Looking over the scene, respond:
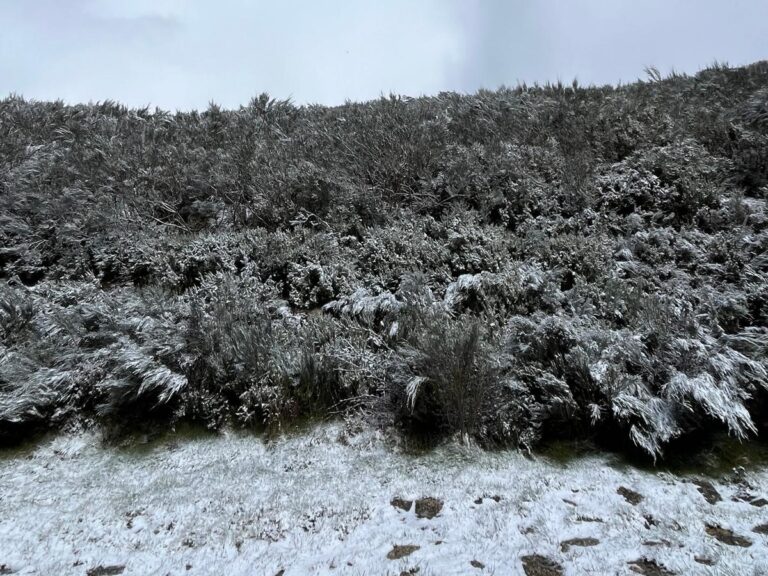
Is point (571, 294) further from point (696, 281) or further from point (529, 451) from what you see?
point (529, 451)

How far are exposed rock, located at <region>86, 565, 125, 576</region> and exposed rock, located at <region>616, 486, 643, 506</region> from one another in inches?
127

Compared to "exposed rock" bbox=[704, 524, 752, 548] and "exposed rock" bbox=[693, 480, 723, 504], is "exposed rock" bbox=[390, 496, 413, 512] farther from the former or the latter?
"exposed rock" bbox=[693, 480, 723, 504]

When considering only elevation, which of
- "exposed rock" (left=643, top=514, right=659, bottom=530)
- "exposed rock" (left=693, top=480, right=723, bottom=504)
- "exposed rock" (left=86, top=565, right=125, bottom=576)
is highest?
"exposed rock" (left=693, top=480, right=723, bottom=504)

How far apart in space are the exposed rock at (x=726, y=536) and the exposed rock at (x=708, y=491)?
0.26 metres

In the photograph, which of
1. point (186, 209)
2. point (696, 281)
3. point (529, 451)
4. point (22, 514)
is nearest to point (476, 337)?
point (529, 451)

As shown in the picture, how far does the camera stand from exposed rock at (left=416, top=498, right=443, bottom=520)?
3486 millimetres

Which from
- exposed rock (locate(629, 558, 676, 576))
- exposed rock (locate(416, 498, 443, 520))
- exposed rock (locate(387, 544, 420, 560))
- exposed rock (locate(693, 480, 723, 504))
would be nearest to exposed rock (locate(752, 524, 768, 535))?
exposed rock (locate(693, 480, 723, 504))

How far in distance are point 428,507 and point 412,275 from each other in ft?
8.29

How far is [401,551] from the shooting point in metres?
3.21

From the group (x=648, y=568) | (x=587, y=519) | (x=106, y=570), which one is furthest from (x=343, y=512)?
(x=648, y=568)

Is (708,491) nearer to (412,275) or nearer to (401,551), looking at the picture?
(401,551)

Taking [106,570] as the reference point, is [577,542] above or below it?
above

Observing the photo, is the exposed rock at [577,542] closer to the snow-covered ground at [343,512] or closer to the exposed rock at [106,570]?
the snow-covered ground at [343,512]

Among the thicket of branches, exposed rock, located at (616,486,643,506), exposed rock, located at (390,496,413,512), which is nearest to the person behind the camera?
exposed rock, located at (616,486,643,506)
